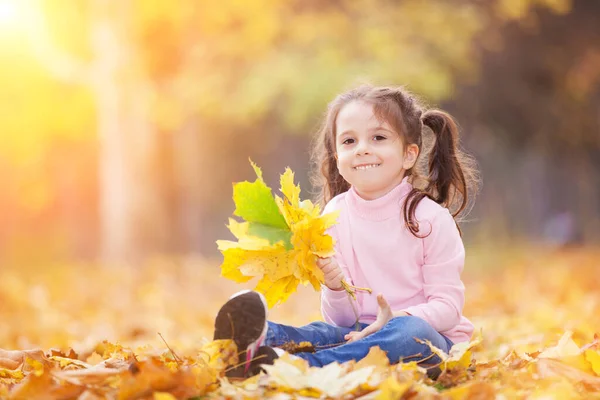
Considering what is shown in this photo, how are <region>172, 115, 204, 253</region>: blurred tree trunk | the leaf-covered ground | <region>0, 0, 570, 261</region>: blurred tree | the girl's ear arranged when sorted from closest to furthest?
the leaf-covered ground < the girl's ear < <region>0, 0, 570, 261</region>: blurred tree < <region>172, 115, 204, 253</region>: blurred tree trunk

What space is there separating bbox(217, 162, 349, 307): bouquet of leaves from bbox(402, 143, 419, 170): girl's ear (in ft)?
1.98

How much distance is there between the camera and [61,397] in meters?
2.44

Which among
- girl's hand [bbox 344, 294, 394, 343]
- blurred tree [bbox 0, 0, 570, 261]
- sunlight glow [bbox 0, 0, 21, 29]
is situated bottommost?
girl's hand [bbox 344, 294, 394, 343]

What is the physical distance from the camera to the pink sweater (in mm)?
3195

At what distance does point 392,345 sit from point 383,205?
643mm

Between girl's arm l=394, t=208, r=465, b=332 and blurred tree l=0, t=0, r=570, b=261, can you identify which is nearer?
girl's arm l=394, t=208, r=465, b=332

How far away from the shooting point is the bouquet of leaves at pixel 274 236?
293cm

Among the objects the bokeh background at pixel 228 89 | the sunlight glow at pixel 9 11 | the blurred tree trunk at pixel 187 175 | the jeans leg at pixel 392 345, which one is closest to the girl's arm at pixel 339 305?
the jeans leg at pixel 392 345

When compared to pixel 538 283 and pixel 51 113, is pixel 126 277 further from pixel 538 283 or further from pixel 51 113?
pixel 51 113

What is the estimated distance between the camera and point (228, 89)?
13.0m

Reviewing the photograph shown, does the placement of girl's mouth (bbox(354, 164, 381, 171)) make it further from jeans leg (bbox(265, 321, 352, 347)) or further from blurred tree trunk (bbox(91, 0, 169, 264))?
blurred tree trunk (bbox(91, 0, 169, 264))

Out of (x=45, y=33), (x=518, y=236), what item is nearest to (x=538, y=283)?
(x=45, y=33)

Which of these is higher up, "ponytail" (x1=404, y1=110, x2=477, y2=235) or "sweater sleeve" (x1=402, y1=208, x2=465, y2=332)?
"ponytail" (x1=404, y1=110, x2=477, y2=235)

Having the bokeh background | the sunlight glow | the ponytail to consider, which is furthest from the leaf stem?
the sunlight glow
